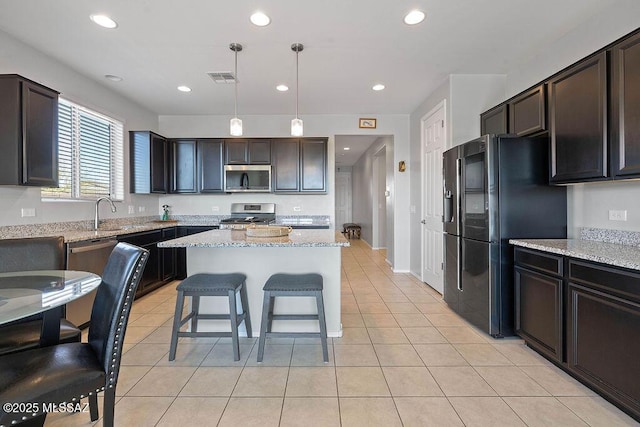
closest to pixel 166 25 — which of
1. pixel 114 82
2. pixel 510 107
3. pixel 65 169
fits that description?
pixel 114 82

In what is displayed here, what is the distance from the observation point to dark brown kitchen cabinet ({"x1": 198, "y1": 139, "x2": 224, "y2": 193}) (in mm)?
4934

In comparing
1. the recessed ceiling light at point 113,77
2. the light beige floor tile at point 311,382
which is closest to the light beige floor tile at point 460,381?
the light beige floor tile at point 311,382

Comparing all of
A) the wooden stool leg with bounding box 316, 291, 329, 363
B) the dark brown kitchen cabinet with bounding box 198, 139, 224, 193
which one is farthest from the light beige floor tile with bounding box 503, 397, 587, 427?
the dark brown kitchen cabinet with bounding box 198, 139, 224, 193

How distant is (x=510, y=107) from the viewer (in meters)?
2.98

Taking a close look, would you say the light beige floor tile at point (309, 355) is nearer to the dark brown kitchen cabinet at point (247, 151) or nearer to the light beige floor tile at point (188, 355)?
the light beige floor tile at point (188, 355)

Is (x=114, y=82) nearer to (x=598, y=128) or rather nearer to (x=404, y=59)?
(x=404, y=59)

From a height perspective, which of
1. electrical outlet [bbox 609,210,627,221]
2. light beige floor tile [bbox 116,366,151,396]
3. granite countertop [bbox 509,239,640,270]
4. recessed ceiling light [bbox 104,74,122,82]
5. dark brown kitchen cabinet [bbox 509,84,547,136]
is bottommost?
light beige floor tile [bbox 116,366,151,396]

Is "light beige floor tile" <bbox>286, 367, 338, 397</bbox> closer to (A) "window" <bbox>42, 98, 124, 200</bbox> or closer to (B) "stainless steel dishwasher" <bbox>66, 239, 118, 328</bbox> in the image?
(B) "stainless steel dishwasher" <bbox>66, 239, 118, 328</bbox>

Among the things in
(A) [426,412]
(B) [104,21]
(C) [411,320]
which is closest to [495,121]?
(C) [411,320]

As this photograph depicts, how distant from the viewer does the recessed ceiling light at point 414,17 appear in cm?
240

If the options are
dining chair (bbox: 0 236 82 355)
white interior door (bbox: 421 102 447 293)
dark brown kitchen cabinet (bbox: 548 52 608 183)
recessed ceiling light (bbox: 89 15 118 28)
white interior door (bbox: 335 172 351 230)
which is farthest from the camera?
white interior door (bbox: 335 172 351 230)

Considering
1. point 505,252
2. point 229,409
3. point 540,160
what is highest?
point 540,160

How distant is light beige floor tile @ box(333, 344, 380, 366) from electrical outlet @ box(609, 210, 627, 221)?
2.09 m

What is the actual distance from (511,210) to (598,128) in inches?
31.8
